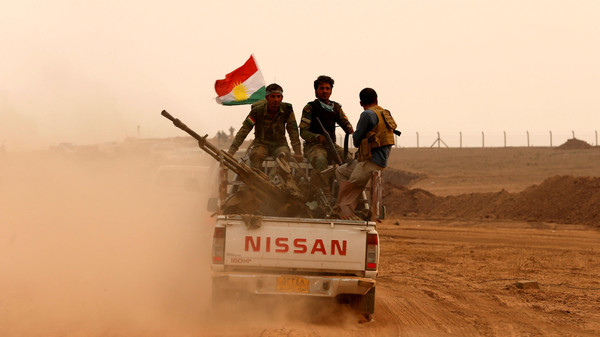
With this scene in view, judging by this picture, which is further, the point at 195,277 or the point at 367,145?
the point at 195,277

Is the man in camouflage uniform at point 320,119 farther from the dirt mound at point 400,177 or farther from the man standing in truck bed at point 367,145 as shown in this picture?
the dirt mound at point 400,177

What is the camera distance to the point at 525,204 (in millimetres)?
33875

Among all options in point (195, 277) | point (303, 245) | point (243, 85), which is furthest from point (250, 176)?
point (243, 85)

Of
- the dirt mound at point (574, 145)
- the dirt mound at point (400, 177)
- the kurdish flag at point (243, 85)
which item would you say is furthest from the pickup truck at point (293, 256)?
the dirt mound at point (574, 145)

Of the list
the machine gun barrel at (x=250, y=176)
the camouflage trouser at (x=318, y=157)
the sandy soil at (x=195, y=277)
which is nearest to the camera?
the sandy soil at (x=195, y=277)

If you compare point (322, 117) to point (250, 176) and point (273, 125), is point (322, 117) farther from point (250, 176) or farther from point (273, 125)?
point (250, 176)

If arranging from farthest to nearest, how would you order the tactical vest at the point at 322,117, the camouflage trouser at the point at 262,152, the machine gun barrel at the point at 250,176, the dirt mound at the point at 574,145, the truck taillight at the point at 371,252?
the dirt mound at the point at 574,145, the tactical vest at the point at 322,117, the camouflage trouser at the point at 262,152, the machine gun barrel at the point at 250,176, the truck taillight at the point at 371,252

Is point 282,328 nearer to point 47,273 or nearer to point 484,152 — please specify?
point 47,273

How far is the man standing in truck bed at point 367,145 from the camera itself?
1022cm

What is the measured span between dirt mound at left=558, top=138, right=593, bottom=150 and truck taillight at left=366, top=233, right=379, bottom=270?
A: 69521 mm

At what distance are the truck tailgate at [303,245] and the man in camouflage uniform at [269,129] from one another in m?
2.52

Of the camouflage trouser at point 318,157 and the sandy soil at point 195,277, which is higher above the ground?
the camouflage trouser at point 318,157

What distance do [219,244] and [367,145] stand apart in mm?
2239

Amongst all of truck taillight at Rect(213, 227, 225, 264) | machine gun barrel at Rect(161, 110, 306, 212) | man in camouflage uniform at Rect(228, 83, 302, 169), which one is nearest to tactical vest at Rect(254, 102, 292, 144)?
man in camouflage uniform at Rect(228, 83, 302, 169)
